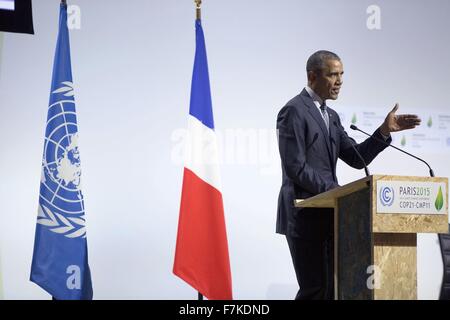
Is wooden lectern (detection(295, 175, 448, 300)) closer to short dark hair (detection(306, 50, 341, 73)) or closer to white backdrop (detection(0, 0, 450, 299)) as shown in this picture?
short dark hair (detection(306, 50, 341, 73))

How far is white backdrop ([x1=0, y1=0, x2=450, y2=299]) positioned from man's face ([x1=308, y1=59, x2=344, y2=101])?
1098 millimetres

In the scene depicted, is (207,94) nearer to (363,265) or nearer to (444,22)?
(363,265)

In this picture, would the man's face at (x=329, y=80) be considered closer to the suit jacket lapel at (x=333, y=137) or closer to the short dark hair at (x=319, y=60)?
the short dark hair at (x=319, y=60)

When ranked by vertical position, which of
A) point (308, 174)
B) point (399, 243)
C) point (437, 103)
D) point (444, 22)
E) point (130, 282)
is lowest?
point (130, 282)

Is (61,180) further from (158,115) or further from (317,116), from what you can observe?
(317,116)

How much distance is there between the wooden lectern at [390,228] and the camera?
2.42 m

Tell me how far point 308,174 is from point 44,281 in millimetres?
1743

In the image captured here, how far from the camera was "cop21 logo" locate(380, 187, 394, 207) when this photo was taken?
2428 millimetres

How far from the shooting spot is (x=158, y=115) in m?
4.39

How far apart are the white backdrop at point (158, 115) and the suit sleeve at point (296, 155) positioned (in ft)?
3.85

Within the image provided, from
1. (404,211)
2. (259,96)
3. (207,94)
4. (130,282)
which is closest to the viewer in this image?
(404,211)

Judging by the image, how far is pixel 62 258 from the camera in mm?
3764

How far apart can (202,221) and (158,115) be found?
3.04 feet

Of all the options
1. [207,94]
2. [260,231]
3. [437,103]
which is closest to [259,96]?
[207,94]
